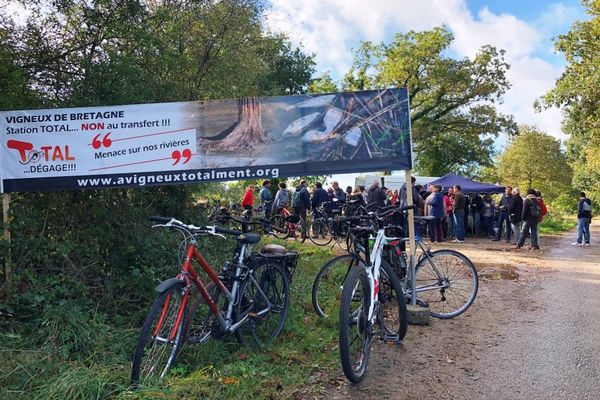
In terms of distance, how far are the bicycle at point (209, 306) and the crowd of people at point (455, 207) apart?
679 centimetres

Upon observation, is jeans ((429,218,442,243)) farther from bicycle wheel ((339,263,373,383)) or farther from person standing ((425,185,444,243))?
bicycle wheel ((339,263,373,383))

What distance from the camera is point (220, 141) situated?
18.2 ft

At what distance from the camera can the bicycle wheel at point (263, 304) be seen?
4.47 meters

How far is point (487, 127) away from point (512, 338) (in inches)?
1091

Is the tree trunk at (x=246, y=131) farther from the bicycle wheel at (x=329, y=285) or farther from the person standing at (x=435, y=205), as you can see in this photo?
the person standing at (x=435, y=205)

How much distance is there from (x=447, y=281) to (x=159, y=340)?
3595 millimetres

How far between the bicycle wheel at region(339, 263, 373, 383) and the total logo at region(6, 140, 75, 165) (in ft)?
11.4

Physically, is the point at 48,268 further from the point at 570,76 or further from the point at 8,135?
the point at 570,76

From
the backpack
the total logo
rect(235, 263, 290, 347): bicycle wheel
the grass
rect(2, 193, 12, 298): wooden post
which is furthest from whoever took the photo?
the backpack

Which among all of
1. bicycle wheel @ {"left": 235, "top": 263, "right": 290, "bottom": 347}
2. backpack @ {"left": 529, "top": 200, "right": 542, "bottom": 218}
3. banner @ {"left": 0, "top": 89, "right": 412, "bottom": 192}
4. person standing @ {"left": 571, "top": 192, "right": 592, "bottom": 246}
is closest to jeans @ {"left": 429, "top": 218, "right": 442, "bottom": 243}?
backpack @ {"left": 529, "top": 200, "right": 542, "bottom": 218}

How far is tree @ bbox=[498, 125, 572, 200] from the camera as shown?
42.8 meters

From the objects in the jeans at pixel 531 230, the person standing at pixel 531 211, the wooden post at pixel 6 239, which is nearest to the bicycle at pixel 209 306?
the wooden post at pixel 6 239

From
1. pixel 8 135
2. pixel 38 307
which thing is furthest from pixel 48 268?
pixel 8 135

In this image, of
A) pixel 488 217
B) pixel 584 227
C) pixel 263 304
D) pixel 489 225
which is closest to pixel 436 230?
pixel 488 217
